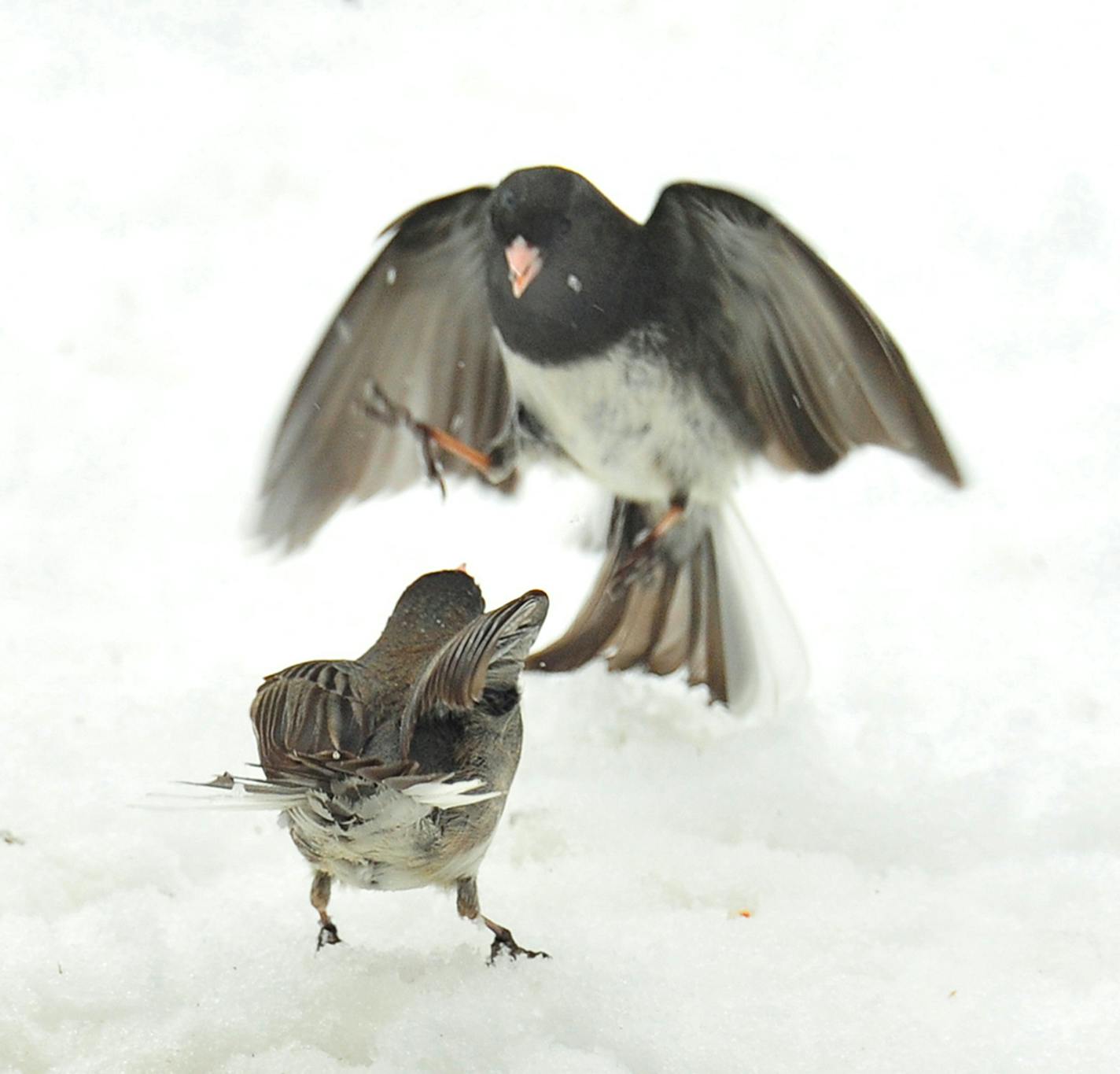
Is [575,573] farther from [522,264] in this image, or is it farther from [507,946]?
[507,946]

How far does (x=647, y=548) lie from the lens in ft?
9.43

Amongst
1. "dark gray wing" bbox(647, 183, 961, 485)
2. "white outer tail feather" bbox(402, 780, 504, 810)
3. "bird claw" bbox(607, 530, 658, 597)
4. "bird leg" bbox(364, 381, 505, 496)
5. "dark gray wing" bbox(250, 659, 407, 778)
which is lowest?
"white outer tail feather" bbox(402, 780, 504, 810)

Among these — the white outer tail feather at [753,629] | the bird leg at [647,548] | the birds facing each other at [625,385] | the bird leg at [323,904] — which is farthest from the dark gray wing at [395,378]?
the bird leg at [323,904]

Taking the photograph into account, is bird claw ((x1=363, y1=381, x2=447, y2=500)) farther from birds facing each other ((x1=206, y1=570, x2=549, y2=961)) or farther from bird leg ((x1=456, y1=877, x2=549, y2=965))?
bird leg ((x1=456, y1=877, x2=549, y2=965))

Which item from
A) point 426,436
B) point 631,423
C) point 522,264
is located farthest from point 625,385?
point 426,436

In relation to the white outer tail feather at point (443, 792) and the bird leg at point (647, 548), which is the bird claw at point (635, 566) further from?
the white outer tail feather at point (443, 792)

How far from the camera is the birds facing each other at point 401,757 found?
5.96ft

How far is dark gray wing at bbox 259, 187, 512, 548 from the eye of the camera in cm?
289

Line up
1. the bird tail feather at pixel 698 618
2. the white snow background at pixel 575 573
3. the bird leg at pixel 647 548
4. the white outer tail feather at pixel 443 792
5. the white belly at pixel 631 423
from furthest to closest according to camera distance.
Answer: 1. the bird tail feather at pixel 698 618
2. the bird leg at pixel 647 548
3. the white belly at pixel 631 423
4. the white snow background at pixel 575 573
5. the white outer tail feather at pixel 443 792

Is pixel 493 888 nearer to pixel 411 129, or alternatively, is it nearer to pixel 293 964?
pixel 293 964

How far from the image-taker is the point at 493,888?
97.6 inches

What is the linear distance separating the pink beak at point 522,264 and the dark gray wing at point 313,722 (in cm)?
83

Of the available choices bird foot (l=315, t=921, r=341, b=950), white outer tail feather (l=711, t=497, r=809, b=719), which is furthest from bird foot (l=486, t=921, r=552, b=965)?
white outer tail feather (l=711, t=497, r=809, b=719)

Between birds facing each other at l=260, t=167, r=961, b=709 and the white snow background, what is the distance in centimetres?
20
